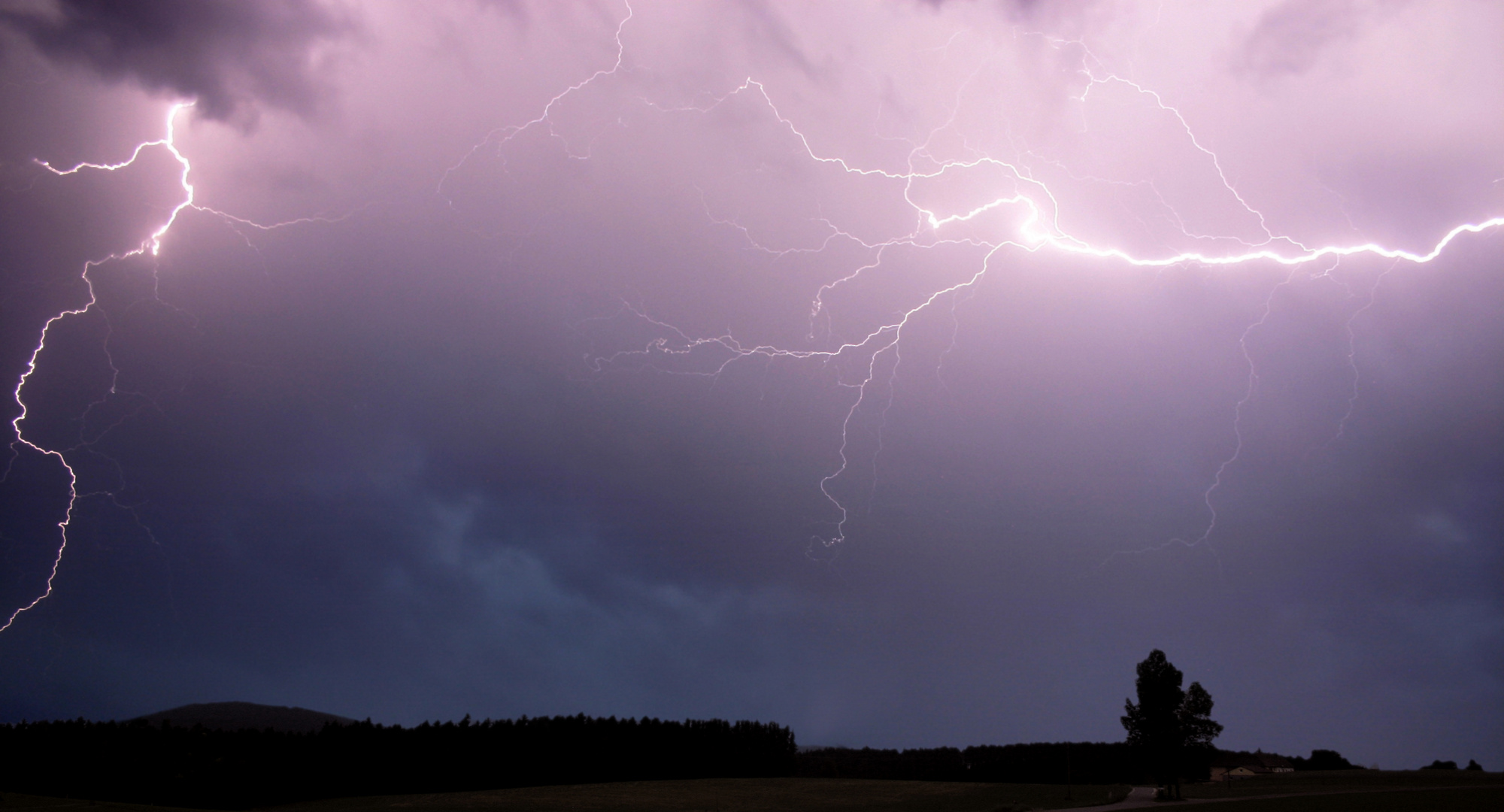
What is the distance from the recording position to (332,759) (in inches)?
1690

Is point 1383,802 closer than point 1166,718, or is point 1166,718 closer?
point 1383,802

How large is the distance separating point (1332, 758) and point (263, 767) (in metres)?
90.1

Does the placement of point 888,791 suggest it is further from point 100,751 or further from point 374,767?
point 100,751

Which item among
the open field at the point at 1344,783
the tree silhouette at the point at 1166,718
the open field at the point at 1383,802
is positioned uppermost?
the tree silhouette at the point at 1166,718

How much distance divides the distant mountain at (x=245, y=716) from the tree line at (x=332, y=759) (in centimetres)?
6128

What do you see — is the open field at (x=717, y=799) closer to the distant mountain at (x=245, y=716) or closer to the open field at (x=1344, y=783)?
the open field at (x=1344, y=783)

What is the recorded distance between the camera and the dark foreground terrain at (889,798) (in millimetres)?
31359

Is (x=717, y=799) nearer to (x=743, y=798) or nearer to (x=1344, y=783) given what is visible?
(x=743, y=798)

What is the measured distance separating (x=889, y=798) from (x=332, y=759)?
28420 millimetres

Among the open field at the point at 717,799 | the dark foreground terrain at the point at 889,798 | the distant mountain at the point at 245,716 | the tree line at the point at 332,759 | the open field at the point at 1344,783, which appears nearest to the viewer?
the dark foreground terrain at the point at 889,798

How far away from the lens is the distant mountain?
9819cm

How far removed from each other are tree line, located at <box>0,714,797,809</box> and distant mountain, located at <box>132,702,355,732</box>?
61283 mm

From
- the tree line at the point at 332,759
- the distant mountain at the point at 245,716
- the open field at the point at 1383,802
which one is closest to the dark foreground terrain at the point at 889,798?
the open field at the point at 1383,802

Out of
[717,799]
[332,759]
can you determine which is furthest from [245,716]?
[717,799]
